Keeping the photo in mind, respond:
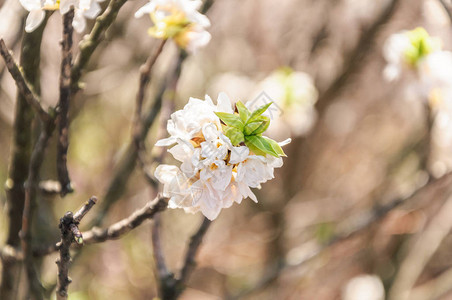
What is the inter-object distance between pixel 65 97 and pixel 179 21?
0.33 meters

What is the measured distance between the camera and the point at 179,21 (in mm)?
1079

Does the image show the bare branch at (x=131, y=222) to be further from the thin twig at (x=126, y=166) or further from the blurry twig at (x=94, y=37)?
the thin twig at (x=126, y=166)

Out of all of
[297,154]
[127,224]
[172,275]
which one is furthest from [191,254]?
[297,154]

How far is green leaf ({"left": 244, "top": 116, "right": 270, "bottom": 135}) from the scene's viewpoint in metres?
0.73

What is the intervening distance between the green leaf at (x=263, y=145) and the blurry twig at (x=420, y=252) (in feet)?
5.07

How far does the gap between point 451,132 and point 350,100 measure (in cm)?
125

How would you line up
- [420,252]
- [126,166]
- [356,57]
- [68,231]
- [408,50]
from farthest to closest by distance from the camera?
[356,57]
[420,252]
[408,50]
[126,166]
[68,231]

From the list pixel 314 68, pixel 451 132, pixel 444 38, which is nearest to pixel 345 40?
pixel 314 68

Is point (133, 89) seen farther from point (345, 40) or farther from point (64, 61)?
point (64, 61)

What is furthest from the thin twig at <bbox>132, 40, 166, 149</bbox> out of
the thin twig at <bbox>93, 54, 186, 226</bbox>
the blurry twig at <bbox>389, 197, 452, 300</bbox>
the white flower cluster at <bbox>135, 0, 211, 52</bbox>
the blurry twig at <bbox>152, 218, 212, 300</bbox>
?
the blurry twig at <bbox>389, 197, 452, 300</bbox>

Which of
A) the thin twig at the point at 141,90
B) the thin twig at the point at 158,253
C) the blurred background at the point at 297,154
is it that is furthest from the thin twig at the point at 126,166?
the blurred background at the point at 297,154

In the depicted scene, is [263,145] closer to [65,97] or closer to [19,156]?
[65,97]

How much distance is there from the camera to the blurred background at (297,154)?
2.16 metres

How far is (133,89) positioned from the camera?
2.92 metres
